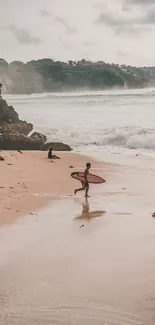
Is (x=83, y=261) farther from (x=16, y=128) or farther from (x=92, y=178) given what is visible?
(x=16, y=128)

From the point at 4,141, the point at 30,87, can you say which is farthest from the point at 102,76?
the point at 4,141

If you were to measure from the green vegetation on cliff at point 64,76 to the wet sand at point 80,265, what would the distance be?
5063 inches

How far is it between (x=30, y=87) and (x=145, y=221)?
13334cm

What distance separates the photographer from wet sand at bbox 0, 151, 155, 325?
5715mm

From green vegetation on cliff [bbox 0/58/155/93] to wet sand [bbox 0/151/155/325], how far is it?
129 metres

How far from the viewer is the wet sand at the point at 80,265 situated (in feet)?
18.7

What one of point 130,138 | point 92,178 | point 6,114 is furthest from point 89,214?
point 6,114

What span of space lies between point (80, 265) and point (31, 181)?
745cm

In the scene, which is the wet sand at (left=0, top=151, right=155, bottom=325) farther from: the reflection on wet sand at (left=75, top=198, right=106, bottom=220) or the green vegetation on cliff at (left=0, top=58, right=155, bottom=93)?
the green vegetation on cliff at (left=0, top=58, right=155, bottom=93)

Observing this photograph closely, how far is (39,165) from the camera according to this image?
17953 millimetres

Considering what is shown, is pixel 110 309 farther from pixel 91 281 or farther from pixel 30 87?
pixel 30 87

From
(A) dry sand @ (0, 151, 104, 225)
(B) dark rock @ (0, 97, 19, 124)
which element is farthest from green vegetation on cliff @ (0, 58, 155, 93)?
(A) dry sand @ (0, 151, 104, 225)

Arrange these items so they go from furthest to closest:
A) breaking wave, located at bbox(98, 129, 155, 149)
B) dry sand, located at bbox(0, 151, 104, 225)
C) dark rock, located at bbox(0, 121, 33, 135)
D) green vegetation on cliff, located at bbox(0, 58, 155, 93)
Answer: green vegetation on cliff, located at bbox(0, 58, 155, 93), dark rock, located at bbox(0, 121, 33, 135), breaking wave, located at bbox(98, 129, 155, 149), dry sand, located at bbox(0, 151, 104, 225)

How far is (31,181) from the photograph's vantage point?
47.6 feet
